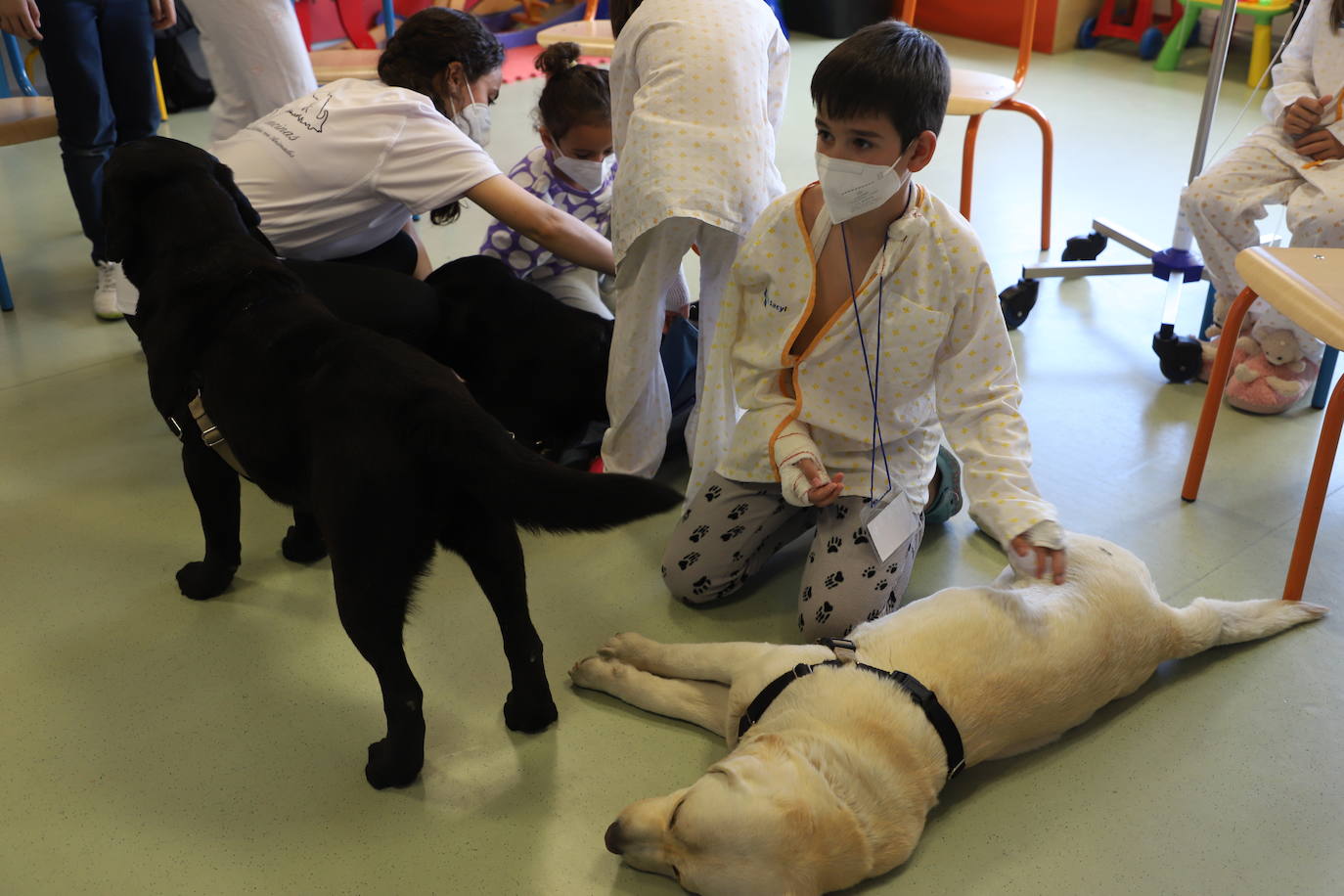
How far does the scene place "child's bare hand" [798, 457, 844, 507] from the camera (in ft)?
5.47

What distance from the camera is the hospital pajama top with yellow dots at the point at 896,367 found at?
5.47ft

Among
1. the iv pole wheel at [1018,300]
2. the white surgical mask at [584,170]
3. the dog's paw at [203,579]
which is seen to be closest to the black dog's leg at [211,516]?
the dog's paw at [203,579]

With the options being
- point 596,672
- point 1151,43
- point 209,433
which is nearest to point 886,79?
point 596,672

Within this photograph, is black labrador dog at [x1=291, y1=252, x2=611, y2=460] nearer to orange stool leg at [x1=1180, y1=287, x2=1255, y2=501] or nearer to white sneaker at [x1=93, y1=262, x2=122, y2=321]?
white sneaker at [x1=93, y1=262, x2=122, y2=321]

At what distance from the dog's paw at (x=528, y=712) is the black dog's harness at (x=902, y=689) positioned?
30cm

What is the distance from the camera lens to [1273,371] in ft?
8.24

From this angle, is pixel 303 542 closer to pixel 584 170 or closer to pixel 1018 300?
pixel 584 170

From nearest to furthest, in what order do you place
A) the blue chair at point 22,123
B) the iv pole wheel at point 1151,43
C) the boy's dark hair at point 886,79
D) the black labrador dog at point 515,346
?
the boy's dark hair at point 886,79
the black labrador dog at point 515,346
the blue chair at point 22,123
the iv pole wheel at point 1151,43

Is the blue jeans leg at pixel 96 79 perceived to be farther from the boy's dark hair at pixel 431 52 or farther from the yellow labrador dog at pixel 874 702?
the yellow labrador dog at pixel 874 702

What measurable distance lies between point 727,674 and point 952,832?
0.38 metres

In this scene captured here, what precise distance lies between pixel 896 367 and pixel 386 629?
0.87 m

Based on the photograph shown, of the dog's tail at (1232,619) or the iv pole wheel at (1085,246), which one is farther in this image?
the iv pole wheel at (1085,246)

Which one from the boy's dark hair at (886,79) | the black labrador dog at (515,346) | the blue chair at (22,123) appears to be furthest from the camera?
the blue chair at (22,123)

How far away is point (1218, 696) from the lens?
173 cm
